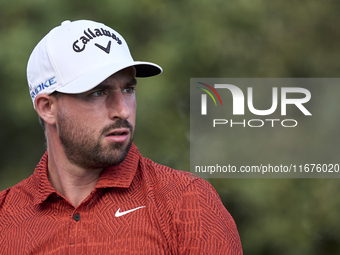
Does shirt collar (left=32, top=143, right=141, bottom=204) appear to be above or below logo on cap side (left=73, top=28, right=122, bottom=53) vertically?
below

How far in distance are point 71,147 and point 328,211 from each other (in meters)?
2.33

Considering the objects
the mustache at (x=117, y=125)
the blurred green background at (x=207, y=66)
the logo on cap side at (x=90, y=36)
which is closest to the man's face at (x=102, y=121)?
the mustache at (x=117, y=125)

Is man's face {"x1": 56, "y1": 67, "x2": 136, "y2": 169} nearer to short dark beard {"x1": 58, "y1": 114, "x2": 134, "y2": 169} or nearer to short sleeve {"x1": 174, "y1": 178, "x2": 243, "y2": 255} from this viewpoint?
short dark beard {"x1": 58, "y1": 114, "x2": 134, "y2": 169}

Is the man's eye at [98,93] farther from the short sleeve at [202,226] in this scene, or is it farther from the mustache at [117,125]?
the short sleeve at [202,226]

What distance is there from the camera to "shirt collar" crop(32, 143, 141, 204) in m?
1.50

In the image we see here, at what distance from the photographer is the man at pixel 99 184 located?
4.69 ft

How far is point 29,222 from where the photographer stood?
1524 mm

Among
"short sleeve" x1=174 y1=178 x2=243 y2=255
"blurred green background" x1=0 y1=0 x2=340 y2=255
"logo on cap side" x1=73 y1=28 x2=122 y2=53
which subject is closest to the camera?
"short sleeve" x1=174 y1=178 x2=243 y2=255

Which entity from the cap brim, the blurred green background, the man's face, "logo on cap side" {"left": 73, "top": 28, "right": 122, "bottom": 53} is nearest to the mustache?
the man's face

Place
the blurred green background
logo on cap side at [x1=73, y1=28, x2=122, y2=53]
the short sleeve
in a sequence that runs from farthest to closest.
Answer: the blurred green background → logo on cap side at [x1=73, y1=28, x2=122, y2=53] → the short sleeve

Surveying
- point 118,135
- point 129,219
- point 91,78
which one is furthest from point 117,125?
point 129,219

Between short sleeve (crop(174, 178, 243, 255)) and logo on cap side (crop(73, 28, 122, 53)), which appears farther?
logo on cap side (crop(73, 28, 122, 53))

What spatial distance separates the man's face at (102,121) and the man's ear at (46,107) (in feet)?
0.15

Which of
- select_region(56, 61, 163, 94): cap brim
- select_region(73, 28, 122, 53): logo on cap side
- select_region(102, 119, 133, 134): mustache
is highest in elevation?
select_region(73, 28, 122, 53): logo on cap side
